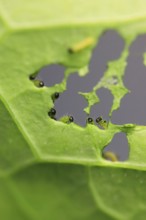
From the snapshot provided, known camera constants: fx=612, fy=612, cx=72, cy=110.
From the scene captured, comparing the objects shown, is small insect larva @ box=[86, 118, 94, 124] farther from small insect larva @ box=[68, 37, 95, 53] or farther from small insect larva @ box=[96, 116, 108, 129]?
small insect larva @ box=[68, 37, 95, 53]

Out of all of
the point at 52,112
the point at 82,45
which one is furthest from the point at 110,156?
the point at 82,45


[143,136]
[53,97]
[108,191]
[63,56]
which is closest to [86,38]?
[63,56]

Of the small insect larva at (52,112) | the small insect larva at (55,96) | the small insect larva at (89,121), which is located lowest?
the small insect larva at (89,121)

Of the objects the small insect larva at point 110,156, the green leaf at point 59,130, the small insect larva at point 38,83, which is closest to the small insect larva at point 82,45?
the green leaf at point 59,130

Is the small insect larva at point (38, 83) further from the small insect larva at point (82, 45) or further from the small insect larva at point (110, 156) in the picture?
the small insect larva at point (110, 156)

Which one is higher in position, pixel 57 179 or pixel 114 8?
pixel 114 8

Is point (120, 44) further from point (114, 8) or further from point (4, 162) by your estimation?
point (4, 162)

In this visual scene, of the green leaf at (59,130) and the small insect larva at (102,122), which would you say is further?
the small insect larva at (102,122)
